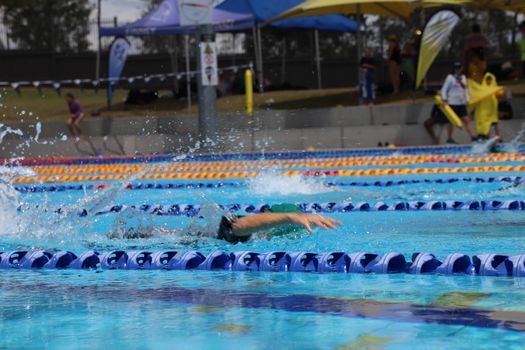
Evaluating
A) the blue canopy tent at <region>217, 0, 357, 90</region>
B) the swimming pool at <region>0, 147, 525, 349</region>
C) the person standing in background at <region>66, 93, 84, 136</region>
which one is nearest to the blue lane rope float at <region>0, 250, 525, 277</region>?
the swimming pool at <region>0, 147, 525, 349</region>

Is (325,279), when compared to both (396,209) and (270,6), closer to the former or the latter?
(396,209)

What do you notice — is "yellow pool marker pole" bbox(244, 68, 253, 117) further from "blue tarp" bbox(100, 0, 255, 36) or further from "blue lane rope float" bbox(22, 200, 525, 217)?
"blue lane rope float" bbox(22, 200, 525, 217)

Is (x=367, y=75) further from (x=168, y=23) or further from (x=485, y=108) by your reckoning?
(x=168, y=23)

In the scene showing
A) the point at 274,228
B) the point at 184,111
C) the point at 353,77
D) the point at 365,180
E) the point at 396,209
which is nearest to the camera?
the point at 274,228

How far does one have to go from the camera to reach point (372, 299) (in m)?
4.46

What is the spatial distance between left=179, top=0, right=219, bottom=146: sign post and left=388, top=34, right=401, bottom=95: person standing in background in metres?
3.71

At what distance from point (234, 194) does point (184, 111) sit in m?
9.84

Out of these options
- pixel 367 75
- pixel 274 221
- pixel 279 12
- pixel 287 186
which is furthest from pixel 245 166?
pixel 279 12

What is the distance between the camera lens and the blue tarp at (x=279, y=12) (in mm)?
20875

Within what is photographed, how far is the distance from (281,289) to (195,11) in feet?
38.8

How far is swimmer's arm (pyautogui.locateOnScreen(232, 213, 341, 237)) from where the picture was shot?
5.48m

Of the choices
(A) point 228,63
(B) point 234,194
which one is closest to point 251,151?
(B) point 234,194

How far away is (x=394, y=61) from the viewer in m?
18.7

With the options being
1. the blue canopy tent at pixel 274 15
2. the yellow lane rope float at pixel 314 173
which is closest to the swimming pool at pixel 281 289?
the yellow lane rope float at pixel 314 173
